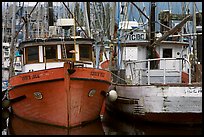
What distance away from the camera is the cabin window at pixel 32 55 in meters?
15.1

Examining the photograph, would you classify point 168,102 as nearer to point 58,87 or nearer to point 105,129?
point 105,129

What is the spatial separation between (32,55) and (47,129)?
338 cm

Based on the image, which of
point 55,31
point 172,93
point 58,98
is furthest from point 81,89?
point 55,31

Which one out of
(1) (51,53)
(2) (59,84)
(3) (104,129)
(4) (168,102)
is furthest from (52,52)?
(4) (168,102)

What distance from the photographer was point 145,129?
1320 centimetres

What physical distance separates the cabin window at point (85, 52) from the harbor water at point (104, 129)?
2274 millimetres

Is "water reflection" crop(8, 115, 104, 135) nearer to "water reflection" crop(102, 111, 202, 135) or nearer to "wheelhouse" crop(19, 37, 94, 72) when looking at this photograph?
"water reflection" crop(102, 111, 202, 135)

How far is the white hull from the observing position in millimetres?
13291

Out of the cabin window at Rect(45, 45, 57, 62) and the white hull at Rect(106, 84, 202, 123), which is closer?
the white hull at Rect(106, 84, 202, 123)

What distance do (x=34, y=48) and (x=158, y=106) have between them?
4.91m

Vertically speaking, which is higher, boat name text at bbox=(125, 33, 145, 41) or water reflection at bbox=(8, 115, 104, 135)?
boat name text at bbox=(125, 33, 145, 41)

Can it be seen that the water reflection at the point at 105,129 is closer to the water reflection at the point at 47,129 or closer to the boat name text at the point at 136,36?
the water reflection at the point at 47,129

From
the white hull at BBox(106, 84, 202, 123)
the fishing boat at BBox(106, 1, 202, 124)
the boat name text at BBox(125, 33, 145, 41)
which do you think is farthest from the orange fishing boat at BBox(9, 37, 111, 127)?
the boat name text at BBox(125, 33, 145, 41)

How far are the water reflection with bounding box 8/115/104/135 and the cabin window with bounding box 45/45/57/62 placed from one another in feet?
7.71
